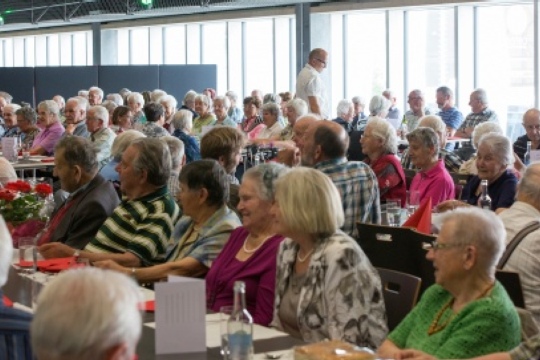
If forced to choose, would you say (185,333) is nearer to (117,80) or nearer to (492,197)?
(492,197)

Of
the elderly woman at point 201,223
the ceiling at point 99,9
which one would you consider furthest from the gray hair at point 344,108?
the elderly woman at point 201,223

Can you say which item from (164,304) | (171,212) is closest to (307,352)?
(164,304)

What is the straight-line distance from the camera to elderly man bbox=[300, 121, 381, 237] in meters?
6.17

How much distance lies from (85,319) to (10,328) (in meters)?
0.81

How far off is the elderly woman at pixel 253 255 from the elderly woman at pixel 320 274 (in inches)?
8.1

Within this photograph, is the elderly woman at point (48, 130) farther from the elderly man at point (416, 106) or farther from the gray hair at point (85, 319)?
the gray hair at point (85, 319)

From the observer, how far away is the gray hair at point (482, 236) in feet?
11.4

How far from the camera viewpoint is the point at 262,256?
438 cm

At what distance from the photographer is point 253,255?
4.41 metres

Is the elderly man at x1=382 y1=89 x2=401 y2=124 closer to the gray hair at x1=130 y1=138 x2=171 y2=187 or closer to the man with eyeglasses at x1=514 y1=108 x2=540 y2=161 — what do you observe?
the man with eyeglasses at x1=514 y1=108 x2=540 y2=161

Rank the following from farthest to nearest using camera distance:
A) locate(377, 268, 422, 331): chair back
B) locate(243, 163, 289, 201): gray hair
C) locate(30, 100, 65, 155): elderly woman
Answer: locate(30, 100, 65, 155): elderly woman
locate(243, 163, 289, 201): gray hair
locate(377, 268, 422, 331): chair back

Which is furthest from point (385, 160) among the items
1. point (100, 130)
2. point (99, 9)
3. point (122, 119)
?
point (99, 9)

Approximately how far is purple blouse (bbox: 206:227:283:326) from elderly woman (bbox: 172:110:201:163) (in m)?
6.28

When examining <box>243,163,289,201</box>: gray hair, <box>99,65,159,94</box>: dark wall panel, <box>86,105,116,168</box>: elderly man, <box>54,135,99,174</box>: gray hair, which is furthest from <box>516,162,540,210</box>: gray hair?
<box>99,65,159,94</box>: dark wall panel
